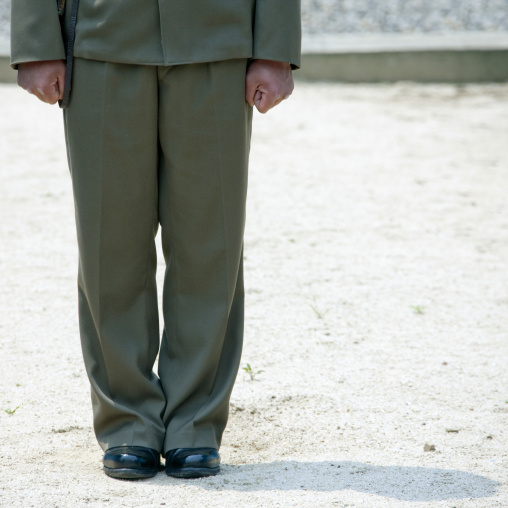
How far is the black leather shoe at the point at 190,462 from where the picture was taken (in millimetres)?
2115

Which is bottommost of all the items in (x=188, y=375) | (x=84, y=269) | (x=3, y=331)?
(x=3, y=331)

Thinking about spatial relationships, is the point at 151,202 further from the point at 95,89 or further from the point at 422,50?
the point at 422,50

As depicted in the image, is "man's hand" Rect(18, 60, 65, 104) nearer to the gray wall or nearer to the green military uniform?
the green military uniform

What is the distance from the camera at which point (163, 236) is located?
215 centimetres

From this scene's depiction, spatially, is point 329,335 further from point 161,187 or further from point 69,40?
point 69,40

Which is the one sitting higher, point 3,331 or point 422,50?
point 422,50

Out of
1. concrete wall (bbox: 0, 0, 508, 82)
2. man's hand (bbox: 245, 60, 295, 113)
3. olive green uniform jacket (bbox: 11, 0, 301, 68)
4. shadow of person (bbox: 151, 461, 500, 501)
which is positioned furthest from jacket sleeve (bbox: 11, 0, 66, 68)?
concrete wall (bbox: 0, 0, 508, 82)

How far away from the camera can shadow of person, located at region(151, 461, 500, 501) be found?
6.82 ft

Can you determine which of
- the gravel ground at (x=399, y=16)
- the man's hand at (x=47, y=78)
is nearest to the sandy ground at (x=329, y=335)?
the man's hand at (x=47, y=78)

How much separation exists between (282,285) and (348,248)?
589 millimetres

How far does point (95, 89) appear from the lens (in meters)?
1.97

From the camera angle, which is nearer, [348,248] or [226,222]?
[226,222]

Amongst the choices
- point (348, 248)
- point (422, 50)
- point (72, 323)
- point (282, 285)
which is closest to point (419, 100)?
point (422, 50)

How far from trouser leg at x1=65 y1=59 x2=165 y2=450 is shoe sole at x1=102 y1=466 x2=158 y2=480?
0.20 feet
